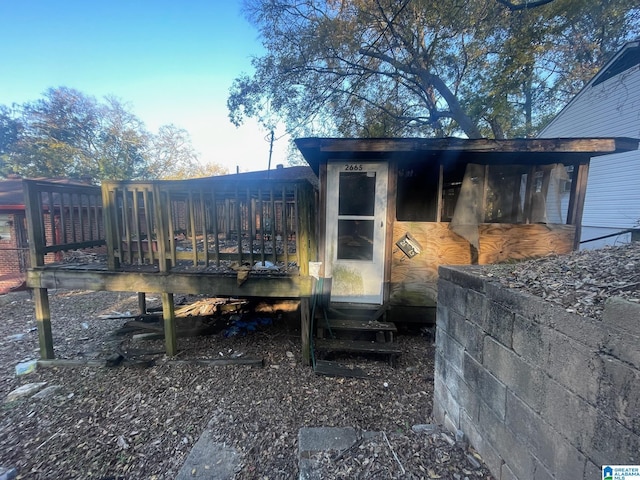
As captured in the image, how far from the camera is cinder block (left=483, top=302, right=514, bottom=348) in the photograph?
1375 millimetres

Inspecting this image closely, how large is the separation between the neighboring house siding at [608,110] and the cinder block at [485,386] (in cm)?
945

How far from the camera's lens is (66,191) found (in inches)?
137

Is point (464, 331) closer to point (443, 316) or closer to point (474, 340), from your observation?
point (474, 340)

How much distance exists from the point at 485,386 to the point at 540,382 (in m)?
0.42

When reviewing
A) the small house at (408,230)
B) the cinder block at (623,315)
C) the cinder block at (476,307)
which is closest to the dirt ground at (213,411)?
the cinder block at (476,307)

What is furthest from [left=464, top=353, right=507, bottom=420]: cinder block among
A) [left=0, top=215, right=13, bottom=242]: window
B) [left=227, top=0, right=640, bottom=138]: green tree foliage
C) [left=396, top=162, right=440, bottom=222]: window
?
[left=0, top=215, right=13, bottom=242]: window

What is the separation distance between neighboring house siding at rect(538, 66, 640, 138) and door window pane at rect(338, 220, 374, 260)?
8.32 m

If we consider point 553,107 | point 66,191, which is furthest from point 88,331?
point 553,107

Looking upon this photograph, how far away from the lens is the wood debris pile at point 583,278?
3.46 ft

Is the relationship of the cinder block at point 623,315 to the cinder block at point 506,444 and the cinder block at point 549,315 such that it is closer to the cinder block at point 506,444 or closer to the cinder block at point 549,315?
the cinder block at point 549,315

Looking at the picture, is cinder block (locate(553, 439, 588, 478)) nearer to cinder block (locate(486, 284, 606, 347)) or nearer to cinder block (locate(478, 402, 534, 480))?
→ cinder block (locate(478, 402, 534, 480))

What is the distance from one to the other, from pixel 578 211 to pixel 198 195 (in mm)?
5129

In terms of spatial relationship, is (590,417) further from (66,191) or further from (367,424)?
(66,191)

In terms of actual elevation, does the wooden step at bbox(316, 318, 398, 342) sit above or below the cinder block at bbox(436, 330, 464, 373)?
below
